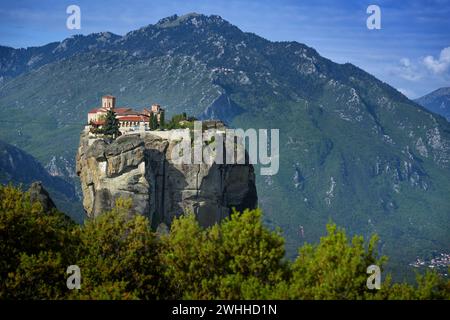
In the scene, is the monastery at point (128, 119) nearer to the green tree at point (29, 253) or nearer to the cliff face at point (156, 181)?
the cliff face at point (156, 181)

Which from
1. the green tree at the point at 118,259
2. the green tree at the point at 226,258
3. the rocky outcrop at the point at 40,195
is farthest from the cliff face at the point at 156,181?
the green tree at the point at 226,258

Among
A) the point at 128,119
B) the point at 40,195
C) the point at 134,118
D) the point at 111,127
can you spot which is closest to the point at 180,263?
the point at 40,195

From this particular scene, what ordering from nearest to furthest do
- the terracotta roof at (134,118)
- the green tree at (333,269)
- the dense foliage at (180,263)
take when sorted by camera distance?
the green tree at (333,269), the dense foliage at (180,263), the terracotta roof at (134,118)

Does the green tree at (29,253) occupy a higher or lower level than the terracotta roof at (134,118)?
lower

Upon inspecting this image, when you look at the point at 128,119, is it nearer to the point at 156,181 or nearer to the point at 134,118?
the point at 134,118

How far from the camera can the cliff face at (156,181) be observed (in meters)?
103

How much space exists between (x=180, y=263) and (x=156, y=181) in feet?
193

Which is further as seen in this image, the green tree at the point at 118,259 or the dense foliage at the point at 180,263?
the green tree at the point at 118,259

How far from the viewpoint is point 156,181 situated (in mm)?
108562

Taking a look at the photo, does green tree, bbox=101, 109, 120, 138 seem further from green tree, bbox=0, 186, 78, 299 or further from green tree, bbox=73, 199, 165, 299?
green tree, bbox=0, 186, 78, 299

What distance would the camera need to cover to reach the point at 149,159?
105m

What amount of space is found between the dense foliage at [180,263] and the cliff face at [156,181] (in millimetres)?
48227
